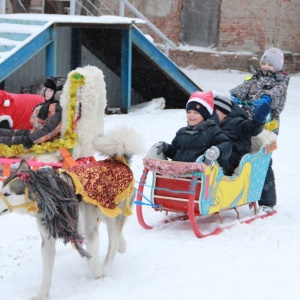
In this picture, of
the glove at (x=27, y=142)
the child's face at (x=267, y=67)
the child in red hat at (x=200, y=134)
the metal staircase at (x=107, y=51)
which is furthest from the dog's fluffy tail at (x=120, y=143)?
the metal staircase at (x=107, y=51)

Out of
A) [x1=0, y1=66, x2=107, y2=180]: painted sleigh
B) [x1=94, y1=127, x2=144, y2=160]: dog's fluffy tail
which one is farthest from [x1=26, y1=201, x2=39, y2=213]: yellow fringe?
[x1=0, y1=66, x2=107, y2=180]: painted sleigh

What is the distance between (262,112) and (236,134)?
1.40 ft

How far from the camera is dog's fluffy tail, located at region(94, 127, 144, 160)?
510 centimetres

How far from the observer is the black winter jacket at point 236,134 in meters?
6.52

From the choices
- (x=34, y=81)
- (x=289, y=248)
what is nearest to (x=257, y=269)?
(x=289, y=248)

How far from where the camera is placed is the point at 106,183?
4992 millimetres

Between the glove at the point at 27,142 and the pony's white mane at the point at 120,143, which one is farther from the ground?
the pony's white mane at the point at 120,143

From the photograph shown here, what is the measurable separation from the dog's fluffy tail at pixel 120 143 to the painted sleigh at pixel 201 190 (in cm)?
88

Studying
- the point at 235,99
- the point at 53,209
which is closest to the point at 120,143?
the point at 53,209

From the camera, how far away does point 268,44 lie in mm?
19734

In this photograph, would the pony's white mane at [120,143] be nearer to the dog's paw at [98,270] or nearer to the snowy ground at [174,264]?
the snowy ground at [174,264]

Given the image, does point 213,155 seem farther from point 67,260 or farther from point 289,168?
point 289,168

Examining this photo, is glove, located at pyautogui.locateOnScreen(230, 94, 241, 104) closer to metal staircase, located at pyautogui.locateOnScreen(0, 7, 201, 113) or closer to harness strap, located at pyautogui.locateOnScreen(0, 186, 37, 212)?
harness strap, located at pyautogui.locateOnScreen(0, 186, 37, 212)

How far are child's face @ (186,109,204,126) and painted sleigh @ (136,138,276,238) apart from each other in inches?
16.5
